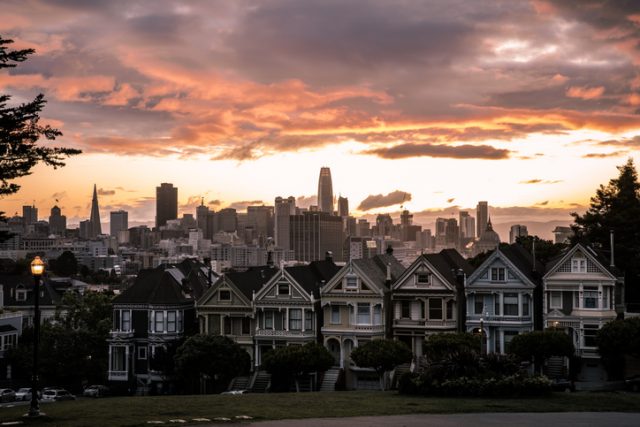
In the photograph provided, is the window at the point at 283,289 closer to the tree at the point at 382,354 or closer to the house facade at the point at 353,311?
the house facade at the point at 353,311

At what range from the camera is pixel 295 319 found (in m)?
67.9

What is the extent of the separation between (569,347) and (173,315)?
2903 cm

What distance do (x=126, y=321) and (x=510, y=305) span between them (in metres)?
28.5

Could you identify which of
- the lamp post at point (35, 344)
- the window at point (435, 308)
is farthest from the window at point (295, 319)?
the lamp post at point (35, 344)

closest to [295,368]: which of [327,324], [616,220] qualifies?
[327,324]

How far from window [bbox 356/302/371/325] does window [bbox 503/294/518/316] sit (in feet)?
30.1

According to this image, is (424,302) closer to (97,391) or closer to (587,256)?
(587,256)

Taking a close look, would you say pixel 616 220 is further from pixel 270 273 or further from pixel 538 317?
pixel 270 273

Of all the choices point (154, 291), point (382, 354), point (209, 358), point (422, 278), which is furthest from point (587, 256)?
point (154, 291)

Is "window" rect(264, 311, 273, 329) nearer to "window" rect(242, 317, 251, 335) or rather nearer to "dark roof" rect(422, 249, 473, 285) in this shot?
"window" rect(242, 317, 251, 335)

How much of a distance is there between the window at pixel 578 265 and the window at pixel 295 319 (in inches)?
739

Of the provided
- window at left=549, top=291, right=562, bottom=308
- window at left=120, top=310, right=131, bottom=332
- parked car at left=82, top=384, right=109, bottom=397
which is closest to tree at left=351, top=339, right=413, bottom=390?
window at left=549, top=291, right=562, bottom=308

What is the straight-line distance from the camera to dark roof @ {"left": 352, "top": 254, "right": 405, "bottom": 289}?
66.9 m

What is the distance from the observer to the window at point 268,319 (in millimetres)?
68438
